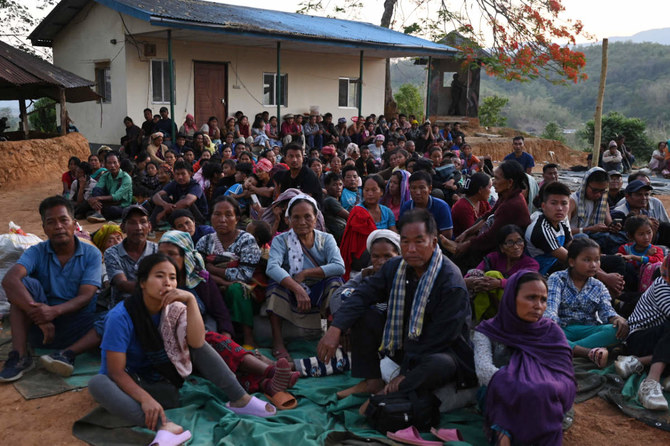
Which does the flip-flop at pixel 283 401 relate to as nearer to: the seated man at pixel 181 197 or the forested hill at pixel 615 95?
the seated man at pixel 181 197

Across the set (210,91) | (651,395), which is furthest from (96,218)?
(651,395)

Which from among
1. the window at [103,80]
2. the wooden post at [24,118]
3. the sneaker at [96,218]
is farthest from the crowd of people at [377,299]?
the window at [103,80]

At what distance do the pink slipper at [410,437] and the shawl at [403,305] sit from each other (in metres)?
0.51

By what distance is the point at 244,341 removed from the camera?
4.43 m

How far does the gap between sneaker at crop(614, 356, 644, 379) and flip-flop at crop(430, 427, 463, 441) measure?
1.27m

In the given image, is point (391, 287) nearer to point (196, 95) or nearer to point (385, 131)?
point (196, 95)

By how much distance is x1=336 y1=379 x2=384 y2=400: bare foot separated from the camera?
360 cm

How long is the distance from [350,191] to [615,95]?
41.4 m

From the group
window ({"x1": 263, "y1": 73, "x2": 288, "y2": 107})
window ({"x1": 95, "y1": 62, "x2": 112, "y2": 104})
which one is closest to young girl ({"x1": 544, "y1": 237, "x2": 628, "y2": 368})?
window ({"x1": 95, "y1": 62, "x2": 112, "y2": 104})

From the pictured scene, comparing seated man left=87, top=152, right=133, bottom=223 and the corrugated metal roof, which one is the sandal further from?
the corrugated metal roof

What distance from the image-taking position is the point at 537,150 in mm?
21453

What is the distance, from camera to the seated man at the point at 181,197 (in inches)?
296

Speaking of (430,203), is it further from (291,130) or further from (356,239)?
(291,130)

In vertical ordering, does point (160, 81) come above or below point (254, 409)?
above
